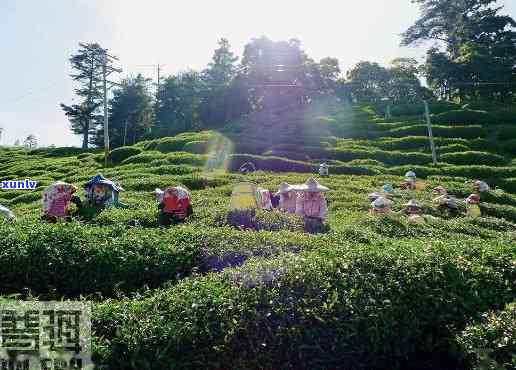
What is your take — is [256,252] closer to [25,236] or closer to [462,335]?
[462,335]

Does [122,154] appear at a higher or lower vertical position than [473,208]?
higher

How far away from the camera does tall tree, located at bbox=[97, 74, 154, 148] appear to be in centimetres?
5372

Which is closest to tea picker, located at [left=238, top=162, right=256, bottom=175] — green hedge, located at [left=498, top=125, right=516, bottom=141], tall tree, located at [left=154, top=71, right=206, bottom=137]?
green hedge, located at [left=498, top=125, right=516, bottom=141]

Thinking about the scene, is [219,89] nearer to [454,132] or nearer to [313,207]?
[454,132]

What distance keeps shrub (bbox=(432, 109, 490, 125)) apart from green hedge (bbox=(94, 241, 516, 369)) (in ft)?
119

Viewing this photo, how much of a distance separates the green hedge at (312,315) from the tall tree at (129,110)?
5106cm

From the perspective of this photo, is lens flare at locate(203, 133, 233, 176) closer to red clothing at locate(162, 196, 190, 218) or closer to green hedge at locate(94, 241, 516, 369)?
red clothing at locate(162, 196, 190, 218)

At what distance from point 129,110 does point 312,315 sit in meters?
52.4

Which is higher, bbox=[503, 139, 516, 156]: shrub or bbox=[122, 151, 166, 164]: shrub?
bbox=[503, 139, 516, 156]: shrub

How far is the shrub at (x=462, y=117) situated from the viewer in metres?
38.5

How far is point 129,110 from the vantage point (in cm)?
5369

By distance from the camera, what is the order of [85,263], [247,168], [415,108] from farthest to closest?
[415,108], [247,168], [85,263]

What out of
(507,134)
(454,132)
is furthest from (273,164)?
(507,134)

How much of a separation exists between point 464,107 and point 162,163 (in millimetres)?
30497
